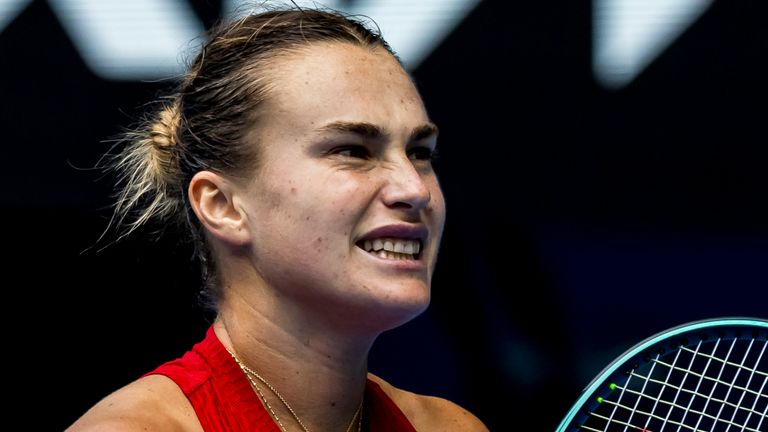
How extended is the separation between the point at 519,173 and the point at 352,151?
0.79 meters

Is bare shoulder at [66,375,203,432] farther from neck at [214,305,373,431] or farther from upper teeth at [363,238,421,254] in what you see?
upper teeth at [363,238,421,254]

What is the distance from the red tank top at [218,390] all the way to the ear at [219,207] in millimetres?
168

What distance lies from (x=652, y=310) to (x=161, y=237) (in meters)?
0.94

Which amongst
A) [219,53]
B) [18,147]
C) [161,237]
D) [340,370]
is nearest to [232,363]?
[340,370]

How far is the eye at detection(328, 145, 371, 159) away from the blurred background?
731mm

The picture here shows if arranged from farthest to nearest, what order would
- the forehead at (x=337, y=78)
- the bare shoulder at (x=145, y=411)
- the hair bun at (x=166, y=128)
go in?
the hair bun at (x=166, y=128)
the forehead at (x=337, y=78)
the bare shoulder at (x=145, y=411)

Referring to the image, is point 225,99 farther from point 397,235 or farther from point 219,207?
point 397,235

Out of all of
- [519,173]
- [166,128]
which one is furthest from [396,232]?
[519,173]

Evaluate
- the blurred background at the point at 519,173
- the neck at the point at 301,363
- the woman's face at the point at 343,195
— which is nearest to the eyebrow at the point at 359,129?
the woman's face at the point at 343,195

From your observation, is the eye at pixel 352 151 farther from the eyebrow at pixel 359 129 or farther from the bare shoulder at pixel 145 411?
the bare shoulder at pixel 145 411

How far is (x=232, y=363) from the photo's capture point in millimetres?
1676

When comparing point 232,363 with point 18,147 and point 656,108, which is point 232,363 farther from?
point 656,108

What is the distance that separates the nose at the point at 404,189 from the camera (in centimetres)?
156

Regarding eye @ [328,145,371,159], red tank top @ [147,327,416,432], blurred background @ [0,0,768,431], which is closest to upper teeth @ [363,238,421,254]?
eye @ [328,145,371,159]
